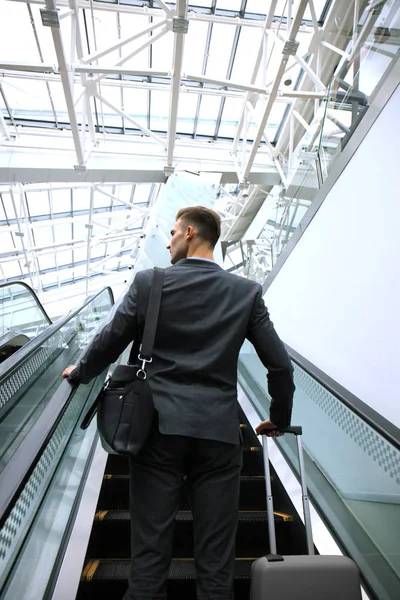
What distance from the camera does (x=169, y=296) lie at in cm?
204

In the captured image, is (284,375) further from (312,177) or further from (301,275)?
(312,177)

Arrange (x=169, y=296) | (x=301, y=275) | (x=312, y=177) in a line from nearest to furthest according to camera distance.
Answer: (x=169, y=296) → (x=301, y=275) → (x=312, y=177)

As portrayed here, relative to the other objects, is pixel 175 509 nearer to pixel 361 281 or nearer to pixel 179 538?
pixel 179 538

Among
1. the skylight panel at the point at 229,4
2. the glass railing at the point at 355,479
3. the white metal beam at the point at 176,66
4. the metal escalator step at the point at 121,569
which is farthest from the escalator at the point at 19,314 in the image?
the skylight panel at the point at 229,4

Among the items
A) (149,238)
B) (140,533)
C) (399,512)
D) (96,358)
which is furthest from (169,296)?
(149,238)

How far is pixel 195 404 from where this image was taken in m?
1.86

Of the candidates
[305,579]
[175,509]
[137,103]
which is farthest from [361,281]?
[137,103]

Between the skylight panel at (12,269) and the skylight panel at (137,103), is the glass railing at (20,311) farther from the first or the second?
the skylight panel at (12,269)

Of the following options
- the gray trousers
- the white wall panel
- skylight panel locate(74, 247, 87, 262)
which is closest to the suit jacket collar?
the gray trousers

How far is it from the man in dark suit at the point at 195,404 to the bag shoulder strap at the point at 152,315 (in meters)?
0.03

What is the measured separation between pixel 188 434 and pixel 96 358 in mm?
590

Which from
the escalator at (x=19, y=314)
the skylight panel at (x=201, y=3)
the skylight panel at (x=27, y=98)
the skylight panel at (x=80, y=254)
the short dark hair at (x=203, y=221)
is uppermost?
the skylight panel at (x=80, y=254)

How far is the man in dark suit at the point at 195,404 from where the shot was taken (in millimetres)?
1785

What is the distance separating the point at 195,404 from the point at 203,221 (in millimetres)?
978
